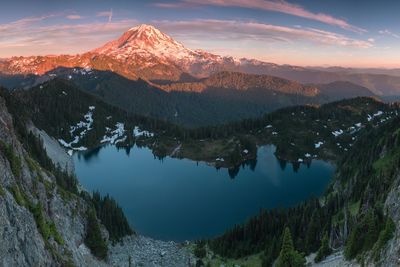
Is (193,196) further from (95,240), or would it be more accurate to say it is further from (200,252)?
(95,240)

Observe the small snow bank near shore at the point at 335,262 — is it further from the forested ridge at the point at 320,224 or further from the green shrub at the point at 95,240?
the green shrub at the point at 95,240

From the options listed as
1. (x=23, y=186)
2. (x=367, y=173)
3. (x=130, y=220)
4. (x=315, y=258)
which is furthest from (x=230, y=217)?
(x=23, y=186)

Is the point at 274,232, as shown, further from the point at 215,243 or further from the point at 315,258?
the point at 315,258

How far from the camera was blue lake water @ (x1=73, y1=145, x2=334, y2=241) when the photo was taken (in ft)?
424

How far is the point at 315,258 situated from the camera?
72.9 m

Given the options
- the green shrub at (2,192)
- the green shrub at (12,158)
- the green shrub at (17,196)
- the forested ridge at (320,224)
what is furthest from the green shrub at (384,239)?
the green shrub at (12,158)

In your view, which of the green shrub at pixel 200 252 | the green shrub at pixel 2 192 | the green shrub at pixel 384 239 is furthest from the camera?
the green shrub at pixel 200 252

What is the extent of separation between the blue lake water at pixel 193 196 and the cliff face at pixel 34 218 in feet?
148

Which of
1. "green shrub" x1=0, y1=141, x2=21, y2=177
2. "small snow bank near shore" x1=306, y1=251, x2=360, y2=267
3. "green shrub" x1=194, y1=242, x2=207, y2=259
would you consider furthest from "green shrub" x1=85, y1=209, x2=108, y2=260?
"small snow bank near shore" x1=306, y1=251, x2=360, y2=267

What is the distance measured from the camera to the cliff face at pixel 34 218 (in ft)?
158

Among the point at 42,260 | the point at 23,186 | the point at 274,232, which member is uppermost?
the point at 23,186

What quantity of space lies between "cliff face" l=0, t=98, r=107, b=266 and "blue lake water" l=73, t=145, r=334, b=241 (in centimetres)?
4498

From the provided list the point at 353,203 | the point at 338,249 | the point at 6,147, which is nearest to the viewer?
the point at 6,147

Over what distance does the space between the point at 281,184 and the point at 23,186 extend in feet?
454
